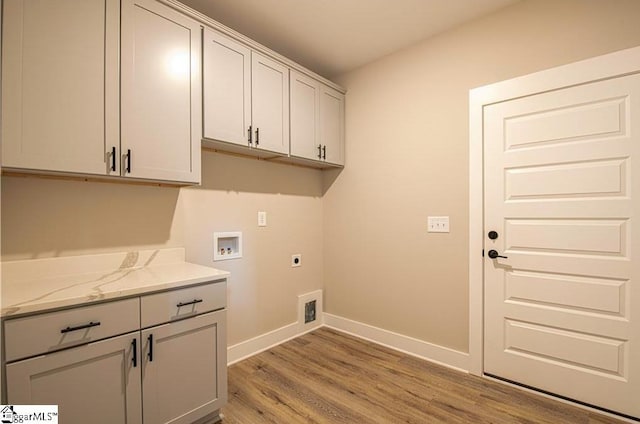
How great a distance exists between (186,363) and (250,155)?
1.63m

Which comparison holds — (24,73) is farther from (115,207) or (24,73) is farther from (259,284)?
(259,284)

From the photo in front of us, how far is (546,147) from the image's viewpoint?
76.9 inches

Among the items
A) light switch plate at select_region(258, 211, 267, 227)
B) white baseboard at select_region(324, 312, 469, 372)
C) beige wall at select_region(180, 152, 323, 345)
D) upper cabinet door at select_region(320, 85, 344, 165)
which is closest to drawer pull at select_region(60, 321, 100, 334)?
beige wall at select_region(180, 152, 323, 345)

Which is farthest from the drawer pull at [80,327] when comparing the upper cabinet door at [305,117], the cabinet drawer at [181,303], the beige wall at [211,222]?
the upper cabinet door at [305,117]

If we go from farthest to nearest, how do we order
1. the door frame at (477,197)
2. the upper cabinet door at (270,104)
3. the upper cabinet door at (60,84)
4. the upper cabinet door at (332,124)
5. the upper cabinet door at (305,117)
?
the upper cabinet door at (332,124), the upper cabinet door at (305,117), the upper cabinet door at (270,104), the door frame at (477,197), the upper cabinet door at (60,84)

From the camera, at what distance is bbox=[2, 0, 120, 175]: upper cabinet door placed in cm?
132

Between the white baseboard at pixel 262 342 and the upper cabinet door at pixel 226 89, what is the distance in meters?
1.68

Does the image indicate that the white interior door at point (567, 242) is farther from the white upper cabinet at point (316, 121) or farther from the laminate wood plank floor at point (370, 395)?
the white upper cabinet at point (316, 121)

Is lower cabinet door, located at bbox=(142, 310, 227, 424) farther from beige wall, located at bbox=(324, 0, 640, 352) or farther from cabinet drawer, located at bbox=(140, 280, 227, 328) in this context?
beige wall, located at bbox=(324, 0, 640, 352)

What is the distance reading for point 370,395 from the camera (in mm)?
1990

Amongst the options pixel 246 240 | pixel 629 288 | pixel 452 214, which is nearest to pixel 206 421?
pixel 246 240

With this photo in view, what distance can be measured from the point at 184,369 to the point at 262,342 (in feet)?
3.69

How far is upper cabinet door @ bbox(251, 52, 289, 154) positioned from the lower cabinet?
1.19m

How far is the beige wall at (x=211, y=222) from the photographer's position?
1614 millimetres
